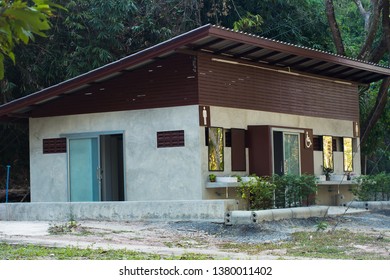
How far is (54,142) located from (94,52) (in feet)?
16.0

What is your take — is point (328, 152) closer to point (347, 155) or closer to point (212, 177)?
point (347, 155)

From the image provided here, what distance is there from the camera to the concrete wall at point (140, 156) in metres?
18.1

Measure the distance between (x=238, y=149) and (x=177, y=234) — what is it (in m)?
4.96

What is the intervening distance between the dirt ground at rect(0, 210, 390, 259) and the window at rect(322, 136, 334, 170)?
190 inches

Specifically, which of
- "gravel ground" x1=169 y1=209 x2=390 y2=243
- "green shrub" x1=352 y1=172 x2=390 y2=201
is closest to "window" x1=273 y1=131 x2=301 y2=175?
"green shrub" x1=352 y1=172 x2=390 y2=201

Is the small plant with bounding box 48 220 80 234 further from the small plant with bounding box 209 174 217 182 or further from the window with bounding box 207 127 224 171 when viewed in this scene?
the window with bounding box 207 127 224 171

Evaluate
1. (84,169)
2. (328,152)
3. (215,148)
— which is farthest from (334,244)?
(328,152)

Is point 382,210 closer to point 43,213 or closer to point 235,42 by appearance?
point 235,42

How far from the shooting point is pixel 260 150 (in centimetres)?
1944

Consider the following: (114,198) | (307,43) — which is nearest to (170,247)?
(114,198)

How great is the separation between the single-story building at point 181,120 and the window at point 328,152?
23 cm

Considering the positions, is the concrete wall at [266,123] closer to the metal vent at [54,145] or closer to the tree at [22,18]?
the metal vent at [54,145]

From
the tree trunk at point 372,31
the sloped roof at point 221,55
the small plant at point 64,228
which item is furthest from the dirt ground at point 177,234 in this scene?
the tree trunk at point 372,31

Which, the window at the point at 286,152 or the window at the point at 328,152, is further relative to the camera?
the window at the point at 328,152
